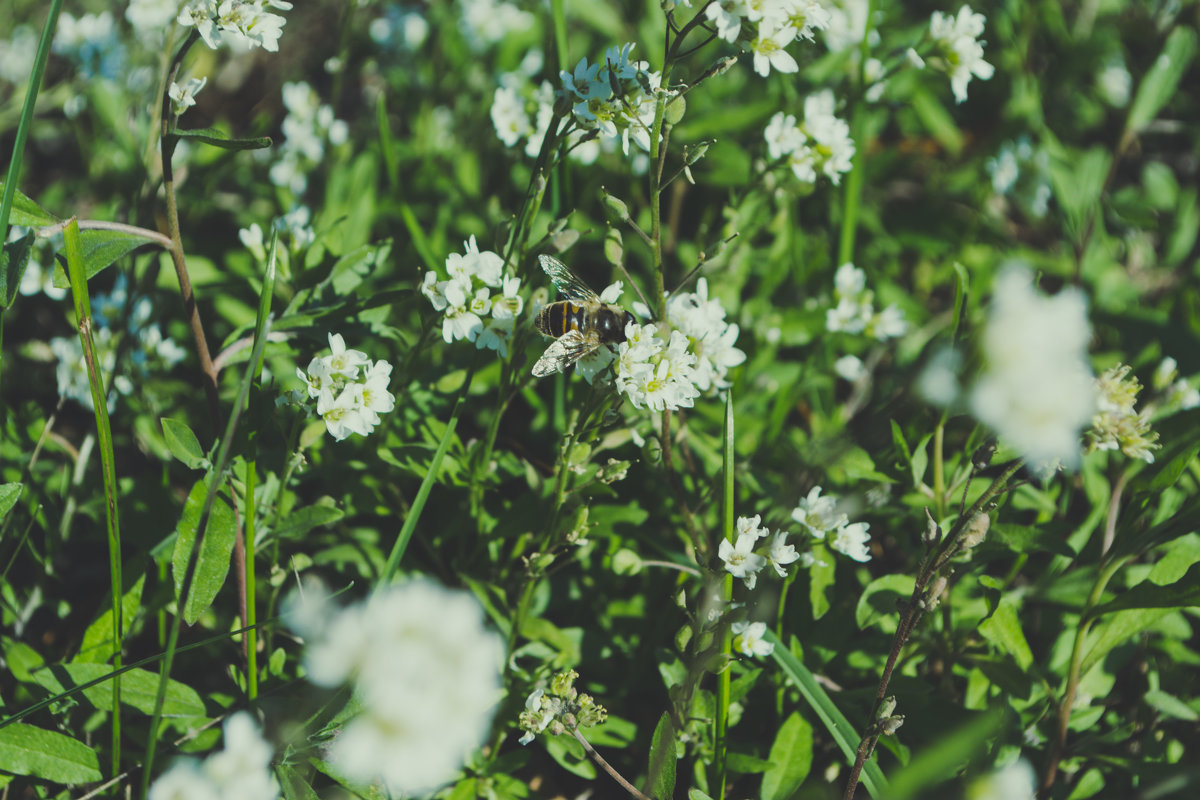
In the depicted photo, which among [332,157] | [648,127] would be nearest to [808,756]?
[648,127]

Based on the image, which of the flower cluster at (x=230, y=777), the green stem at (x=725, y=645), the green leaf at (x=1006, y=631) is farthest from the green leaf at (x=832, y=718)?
the flower cluster at (x=230, y=777)

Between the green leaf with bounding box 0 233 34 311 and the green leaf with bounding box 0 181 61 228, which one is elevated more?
the green leaf with bounding box 0 181 61 228

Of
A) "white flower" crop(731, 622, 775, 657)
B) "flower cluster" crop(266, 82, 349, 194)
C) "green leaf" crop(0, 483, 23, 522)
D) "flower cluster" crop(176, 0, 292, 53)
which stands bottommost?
"white flower" crop(731, 622, 775, 657)

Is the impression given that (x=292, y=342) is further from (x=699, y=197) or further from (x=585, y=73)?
(x=699, y=197)

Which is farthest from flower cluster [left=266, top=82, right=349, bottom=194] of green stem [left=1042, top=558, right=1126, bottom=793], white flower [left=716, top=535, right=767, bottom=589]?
green stem [left=1042, top=558, right=1126, bottom=793]

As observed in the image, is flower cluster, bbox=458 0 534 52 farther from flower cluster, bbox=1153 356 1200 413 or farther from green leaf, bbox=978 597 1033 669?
green leaf, bbox=978 597 1033 669
